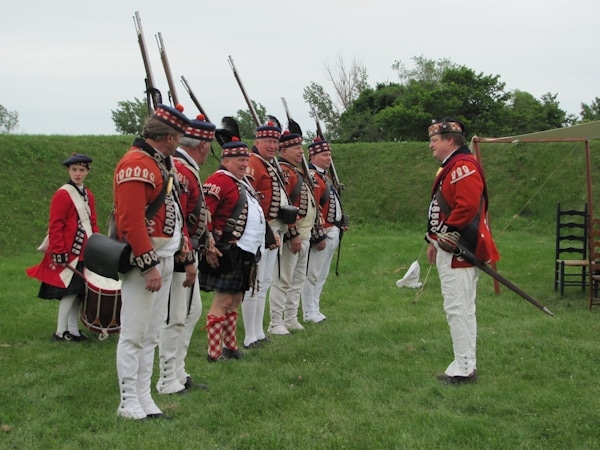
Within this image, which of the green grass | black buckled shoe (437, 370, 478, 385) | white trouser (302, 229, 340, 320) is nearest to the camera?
the green grass

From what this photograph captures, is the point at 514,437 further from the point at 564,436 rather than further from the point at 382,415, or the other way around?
the point at 382,415

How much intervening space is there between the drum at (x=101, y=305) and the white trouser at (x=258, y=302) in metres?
1.33

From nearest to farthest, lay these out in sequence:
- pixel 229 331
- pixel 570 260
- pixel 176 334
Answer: pixel 176 334, pixel 229 331, pixel 570 260

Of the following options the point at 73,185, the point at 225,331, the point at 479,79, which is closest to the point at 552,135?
the point at 225,331

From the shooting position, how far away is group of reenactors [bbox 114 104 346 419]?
4156 millimetres

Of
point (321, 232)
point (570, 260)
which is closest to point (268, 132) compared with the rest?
point (321, 232)

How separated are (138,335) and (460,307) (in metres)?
2.50

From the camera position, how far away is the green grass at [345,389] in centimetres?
413

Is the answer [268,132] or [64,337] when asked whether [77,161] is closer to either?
[64,337]

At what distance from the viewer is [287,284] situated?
729 centimetres

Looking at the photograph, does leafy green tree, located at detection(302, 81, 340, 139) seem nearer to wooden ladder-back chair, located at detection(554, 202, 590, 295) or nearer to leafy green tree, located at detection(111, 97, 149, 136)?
leafy green tree, located at detection(111, 97, 149, 136)

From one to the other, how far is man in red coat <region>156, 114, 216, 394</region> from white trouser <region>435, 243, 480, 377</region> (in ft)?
6.35

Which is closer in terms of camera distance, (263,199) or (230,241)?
(230,241)

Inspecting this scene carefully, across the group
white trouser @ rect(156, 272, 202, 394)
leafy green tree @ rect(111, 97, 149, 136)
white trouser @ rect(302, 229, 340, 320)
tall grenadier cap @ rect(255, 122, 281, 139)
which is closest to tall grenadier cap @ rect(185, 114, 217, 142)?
white trouser @ rect(156, 272, 202, 394)
